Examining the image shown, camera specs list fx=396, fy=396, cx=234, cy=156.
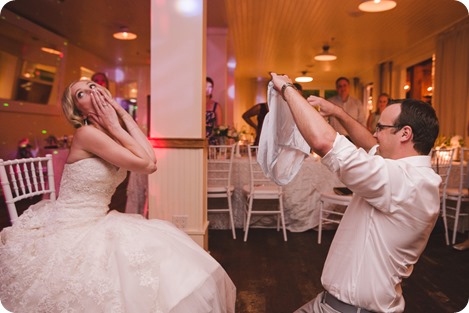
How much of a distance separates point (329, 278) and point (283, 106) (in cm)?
63

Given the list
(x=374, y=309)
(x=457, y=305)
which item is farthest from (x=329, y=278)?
(x=457, y=305)

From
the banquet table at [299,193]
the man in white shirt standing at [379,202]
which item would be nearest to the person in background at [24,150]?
the banquet table at [299,193]

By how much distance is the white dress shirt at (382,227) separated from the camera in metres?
1.06

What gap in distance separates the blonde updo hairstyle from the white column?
1450mm

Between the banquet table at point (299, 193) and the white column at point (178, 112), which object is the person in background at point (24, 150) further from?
the white column at point (178, 112)

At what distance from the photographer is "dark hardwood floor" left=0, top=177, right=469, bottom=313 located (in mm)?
2699

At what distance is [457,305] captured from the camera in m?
2.68

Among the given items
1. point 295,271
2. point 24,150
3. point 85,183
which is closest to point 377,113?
point 295,271

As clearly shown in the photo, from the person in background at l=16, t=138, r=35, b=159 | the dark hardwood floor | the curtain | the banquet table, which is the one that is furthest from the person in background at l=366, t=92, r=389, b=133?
the person in background at l=16, t=138, r=35, b=159

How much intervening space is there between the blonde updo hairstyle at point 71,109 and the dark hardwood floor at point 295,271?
154 cm

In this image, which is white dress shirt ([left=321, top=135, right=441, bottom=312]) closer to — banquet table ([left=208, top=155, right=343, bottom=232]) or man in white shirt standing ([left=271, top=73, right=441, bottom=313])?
man in white shirt standing ([left=271, top=73, right=441, bottom=313])

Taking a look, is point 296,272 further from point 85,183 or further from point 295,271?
point 85,183

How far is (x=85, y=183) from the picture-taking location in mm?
1729

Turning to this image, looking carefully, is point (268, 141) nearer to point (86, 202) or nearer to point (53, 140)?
point (86, 202)
